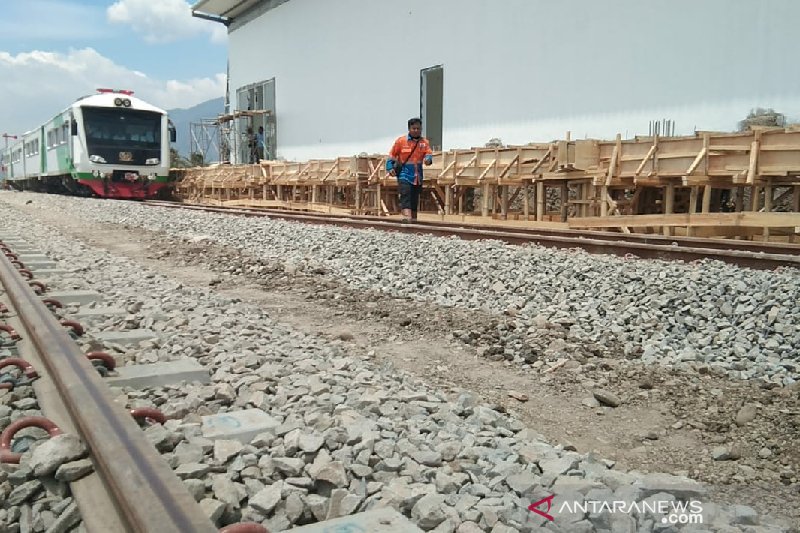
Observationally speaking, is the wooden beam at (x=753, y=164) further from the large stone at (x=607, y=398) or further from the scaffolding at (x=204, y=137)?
the scaffolding at (x=204, y=137)

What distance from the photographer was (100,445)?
89.7 inches

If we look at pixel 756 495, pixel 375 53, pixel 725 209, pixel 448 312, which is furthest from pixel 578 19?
pixel 756 495

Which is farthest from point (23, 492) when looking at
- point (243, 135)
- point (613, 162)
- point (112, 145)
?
point (243, 135)

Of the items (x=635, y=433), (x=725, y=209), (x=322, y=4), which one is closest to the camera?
(x=635, y=433)

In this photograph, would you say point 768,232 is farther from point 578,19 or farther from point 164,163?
point 164,163

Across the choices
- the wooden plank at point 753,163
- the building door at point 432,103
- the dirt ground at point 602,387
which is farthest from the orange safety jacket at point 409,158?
the building door at point 432,103

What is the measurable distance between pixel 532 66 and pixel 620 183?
28.2ft

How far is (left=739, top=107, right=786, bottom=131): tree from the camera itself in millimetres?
13719

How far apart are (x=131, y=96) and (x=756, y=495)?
79.8 feet

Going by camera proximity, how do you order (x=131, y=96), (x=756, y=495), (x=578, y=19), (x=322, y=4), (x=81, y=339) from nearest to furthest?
(x=756, y=495), (x=81, y=339), (x=578, y=19), (x=131, y=96), (x=322, y=4)

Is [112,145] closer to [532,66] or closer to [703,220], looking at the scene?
[532,66]

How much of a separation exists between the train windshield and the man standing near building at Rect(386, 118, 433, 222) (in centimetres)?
1392

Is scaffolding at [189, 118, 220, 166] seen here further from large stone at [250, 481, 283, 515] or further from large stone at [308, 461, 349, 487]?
large stone at [250, 481, 283, 515]

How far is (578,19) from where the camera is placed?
59.5ft
